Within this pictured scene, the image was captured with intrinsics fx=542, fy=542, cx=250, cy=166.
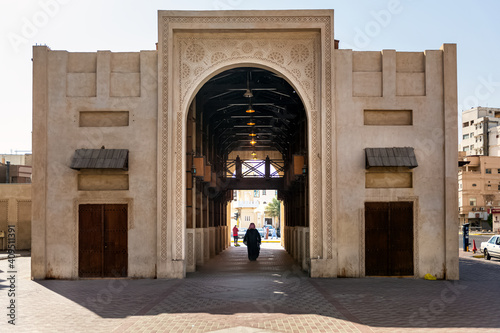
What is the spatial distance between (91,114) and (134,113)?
53.7 inches

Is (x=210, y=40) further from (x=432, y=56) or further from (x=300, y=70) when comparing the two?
(x=432, y=56)

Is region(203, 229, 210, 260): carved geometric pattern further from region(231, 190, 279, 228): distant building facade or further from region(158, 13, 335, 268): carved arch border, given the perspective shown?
region(231, 190, 279, 228): distant building facade

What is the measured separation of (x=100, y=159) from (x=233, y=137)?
21.2 meters

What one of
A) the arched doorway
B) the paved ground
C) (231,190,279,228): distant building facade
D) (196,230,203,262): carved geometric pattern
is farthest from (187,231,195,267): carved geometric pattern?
(231,190,279,228): distant building facade

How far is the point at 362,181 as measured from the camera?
52.9 ft

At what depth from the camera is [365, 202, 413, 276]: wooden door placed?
16.1 m

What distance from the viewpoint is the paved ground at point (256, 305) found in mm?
9234

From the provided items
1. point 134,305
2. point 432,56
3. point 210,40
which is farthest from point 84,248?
point 432,56

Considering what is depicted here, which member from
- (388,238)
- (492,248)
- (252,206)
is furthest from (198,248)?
(252,206)

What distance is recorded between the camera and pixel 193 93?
650 inches

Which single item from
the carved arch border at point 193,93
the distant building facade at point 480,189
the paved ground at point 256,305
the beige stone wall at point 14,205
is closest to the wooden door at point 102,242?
the paved ground at point 256,305

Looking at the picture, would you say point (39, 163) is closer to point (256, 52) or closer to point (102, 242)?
point (102, 242)

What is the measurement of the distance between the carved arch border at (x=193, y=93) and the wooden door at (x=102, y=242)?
47.5 inches

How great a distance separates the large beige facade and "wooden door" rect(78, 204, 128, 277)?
0.17 meters
